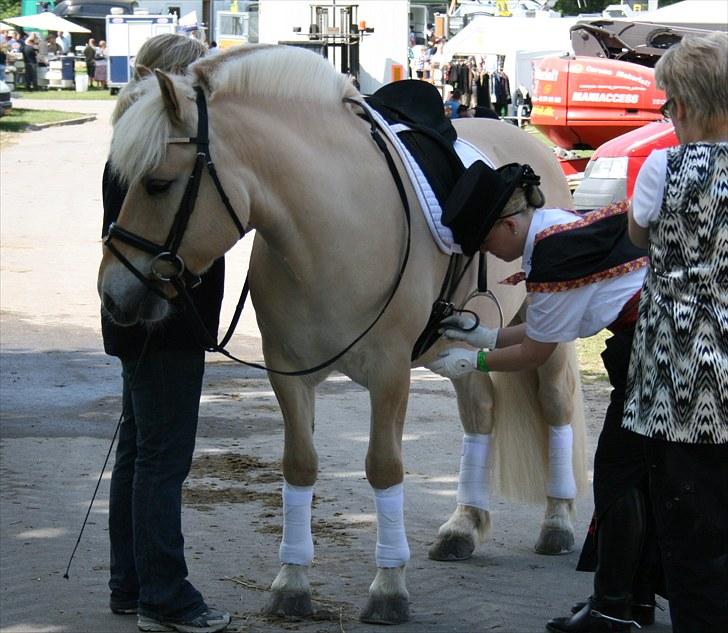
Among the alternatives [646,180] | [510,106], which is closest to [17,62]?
[510,106]

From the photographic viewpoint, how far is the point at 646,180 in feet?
10.2

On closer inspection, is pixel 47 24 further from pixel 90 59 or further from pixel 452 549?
pixel 452 549

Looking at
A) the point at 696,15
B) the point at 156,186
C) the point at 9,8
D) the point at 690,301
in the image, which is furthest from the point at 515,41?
the point at 9,8

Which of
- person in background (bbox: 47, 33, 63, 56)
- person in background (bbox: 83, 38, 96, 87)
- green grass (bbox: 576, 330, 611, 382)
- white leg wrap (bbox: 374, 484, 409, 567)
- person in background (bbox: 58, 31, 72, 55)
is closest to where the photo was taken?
white leg wrap (bbox: 374, 484, 409, 567)

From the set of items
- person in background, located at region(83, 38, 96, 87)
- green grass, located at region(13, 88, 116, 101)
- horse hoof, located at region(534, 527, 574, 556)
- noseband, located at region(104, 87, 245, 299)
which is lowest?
green grass, located at region(13, 88, 116, 101)

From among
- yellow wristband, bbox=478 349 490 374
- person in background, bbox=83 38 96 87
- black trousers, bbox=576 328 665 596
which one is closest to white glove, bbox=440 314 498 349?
yellow wristband, bbox=478 349 490 374

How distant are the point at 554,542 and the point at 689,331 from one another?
2.38m

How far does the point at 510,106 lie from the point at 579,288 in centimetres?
2899

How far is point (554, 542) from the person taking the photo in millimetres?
5301

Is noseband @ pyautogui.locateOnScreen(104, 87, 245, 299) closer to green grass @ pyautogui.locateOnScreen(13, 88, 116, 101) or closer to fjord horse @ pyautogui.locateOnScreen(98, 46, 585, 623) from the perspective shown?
fjord horse @ pyautogui.locateOnScreen(98, 46, 585, 623)

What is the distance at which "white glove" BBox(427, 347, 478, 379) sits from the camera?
399 centimetres

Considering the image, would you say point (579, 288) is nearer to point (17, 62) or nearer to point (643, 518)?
point (643, 518)

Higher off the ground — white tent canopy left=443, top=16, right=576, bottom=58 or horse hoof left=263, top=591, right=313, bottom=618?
white tent canopy left=443, top=16, right=576, bottom=58

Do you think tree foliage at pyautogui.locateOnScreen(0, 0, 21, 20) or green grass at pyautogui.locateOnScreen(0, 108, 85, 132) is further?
tree foliage at pyautogui.locateOnScreen(0, 0, 21, 20)
